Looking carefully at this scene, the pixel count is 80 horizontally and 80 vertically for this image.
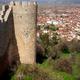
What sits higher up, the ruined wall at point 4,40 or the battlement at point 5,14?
the battlement at point 5,14

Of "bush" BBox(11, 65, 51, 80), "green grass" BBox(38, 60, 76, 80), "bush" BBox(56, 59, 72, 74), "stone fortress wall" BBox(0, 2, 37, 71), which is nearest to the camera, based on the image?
"bush" BBox(11, 65, 51, 80)

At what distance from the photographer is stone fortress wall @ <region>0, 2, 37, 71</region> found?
20.5 metres

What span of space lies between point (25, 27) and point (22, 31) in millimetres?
287

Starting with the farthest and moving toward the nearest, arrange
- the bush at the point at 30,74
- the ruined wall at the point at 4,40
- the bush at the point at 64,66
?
the bush at the point at 64,66 < the ruined wall at the point at 4,40 < the bush at the point at 30,74

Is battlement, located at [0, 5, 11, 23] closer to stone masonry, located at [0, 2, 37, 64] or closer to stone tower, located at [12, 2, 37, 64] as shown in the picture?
stone masonry, located at [0, 2, 37, 64]

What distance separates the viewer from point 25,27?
67.4 feet

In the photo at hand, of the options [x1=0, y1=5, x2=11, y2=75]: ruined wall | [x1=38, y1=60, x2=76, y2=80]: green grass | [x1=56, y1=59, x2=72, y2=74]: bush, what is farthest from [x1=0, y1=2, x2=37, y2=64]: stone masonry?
[x1=56, y1=59, x2=72, y2=74]: bush

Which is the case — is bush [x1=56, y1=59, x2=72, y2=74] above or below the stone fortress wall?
below

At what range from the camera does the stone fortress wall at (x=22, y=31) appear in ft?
67.4

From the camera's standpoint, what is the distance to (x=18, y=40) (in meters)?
20.8

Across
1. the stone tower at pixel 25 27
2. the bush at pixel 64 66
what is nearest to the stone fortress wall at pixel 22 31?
the stone tower at pixel 25 27

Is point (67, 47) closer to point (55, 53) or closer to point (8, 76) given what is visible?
point (55, 53)

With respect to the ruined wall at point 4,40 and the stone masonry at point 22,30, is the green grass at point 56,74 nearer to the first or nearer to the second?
the stone masonry at point 22,30

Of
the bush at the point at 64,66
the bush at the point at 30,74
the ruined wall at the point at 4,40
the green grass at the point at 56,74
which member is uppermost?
the ruined wall at the point at 4,40
